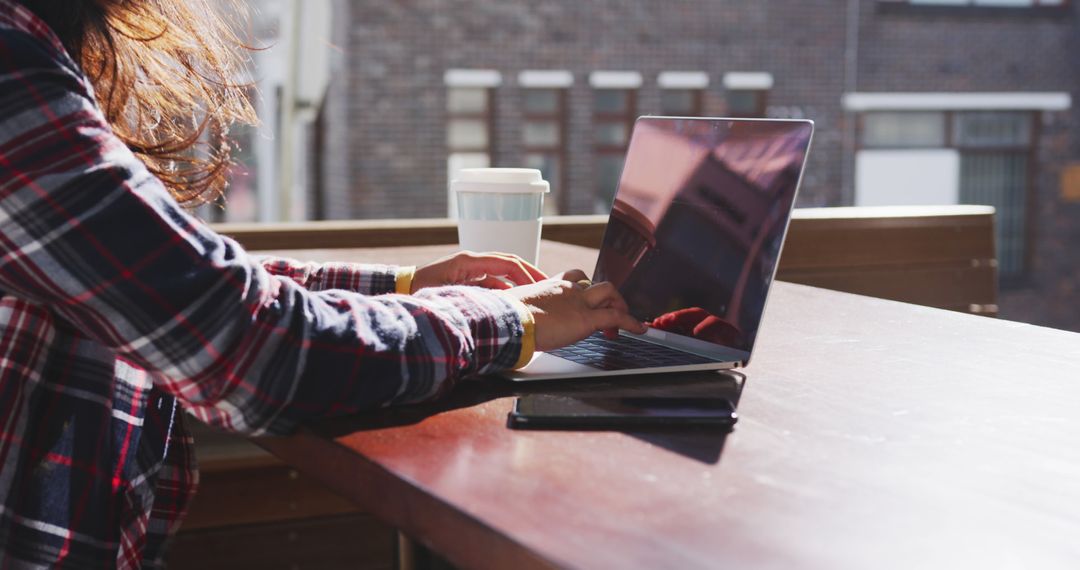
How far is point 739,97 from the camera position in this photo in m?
9.69

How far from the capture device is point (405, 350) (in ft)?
2.63

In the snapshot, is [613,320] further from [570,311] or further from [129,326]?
[129,326]

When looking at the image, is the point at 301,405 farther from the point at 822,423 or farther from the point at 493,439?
the point at 822,423

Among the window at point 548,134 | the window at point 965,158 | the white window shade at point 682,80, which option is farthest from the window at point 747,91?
the window at point 548,134

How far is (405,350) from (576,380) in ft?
0.54

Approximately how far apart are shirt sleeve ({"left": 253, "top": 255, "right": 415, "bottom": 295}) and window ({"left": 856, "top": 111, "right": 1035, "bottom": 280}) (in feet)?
30.2

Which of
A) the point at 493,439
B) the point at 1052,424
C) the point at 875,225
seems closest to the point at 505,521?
the point at 493,439

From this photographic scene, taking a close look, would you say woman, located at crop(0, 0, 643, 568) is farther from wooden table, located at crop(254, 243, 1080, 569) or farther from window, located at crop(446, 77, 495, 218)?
window, located at crop(446, 77, 495, 218)

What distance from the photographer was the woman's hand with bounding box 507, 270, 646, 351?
913mm

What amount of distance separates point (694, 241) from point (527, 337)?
0.23 metres

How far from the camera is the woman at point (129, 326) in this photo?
2.38 ft

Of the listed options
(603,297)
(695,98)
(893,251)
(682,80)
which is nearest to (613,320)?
(603,297)

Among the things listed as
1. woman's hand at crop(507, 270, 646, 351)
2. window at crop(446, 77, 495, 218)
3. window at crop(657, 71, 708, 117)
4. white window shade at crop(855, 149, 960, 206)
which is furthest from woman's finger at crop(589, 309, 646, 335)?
white window shade at crop(855, 149, 960, 206)

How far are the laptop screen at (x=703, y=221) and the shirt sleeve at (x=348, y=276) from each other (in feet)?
0.71
